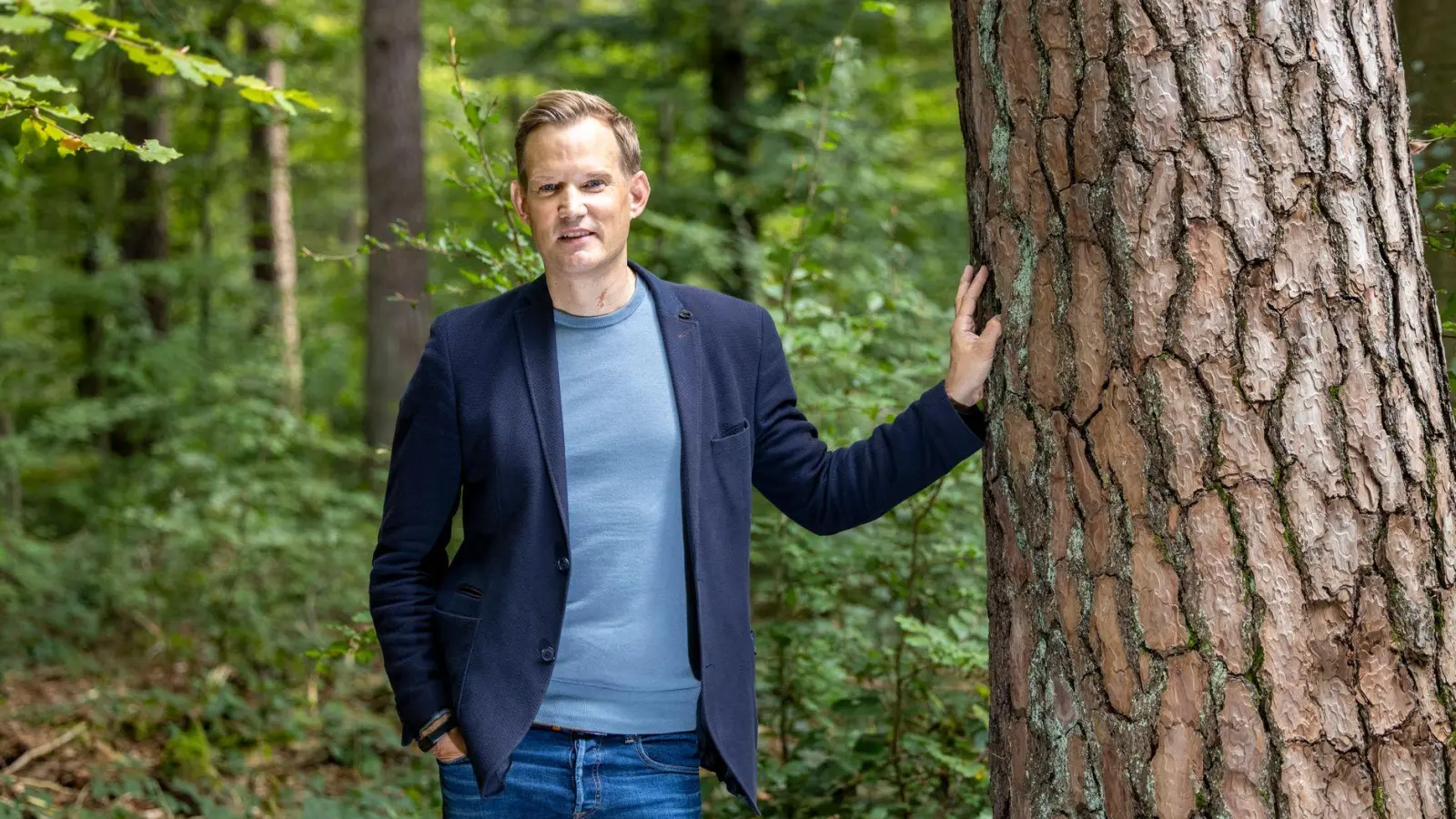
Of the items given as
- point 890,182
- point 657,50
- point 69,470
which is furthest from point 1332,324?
point 69,470

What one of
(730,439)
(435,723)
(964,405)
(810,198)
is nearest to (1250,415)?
(964,405)

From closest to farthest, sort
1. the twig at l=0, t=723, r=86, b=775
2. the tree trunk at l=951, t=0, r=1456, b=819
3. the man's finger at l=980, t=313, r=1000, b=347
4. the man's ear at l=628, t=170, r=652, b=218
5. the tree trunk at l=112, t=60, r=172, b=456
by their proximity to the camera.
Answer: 1. the tree trunk at l=951, t=0, r=1456, b=819
2. the man's finger at l=980, t=313, r=1000, b=347
3. the man's ear at l=628, t=170, r=652, b=218
4. the twig at l=0, t=723, r=86, b=775
5. the tree trunk at l=112, t=60, r=172, b=456

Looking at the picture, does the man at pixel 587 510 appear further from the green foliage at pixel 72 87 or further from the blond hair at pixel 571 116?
the green foliage at pixel 72 87

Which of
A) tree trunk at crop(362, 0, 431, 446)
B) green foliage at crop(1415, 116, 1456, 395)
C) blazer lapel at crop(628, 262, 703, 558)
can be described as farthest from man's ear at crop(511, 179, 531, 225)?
tree trunk at crop(362, 0, 431, 446)

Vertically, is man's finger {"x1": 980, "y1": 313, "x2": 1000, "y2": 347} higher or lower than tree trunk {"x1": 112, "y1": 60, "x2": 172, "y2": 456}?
lower

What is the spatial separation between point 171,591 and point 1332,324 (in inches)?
298

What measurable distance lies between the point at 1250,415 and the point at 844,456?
0.91 metres

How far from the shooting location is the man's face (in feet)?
8.04

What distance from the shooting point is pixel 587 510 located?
7.89ft

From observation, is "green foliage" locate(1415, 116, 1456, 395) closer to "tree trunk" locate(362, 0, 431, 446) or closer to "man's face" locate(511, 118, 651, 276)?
"man's face" locate(511, 118, 651, 276)

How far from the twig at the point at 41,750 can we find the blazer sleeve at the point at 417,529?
325 cm

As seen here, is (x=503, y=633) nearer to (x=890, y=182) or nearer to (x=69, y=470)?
(x=890, y=182)

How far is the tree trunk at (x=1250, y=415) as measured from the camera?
1.79 m

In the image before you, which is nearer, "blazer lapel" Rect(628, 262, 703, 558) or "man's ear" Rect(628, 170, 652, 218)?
"blazer lapel" Rect(628, 262, 703, 558)
